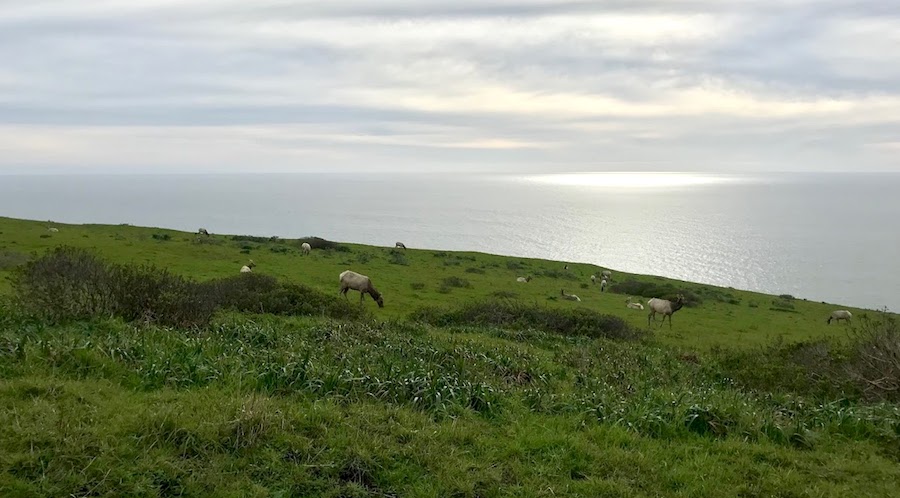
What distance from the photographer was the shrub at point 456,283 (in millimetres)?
38556

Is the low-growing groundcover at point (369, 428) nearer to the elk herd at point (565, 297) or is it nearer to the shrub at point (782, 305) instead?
the elk herd at point (565, 297)

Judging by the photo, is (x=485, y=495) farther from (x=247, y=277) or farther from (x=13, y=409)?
(x=247, y=277)

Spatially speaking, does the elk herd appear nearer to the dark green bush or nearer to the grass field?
the dark green bush

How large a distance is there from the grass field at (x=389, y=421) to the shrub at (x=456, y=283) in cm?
2481

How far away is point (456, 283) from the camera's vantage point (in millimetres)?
39312

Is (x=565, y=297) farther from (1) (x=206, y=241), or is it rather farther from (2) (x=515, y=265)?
(1) (x=206, y=241)

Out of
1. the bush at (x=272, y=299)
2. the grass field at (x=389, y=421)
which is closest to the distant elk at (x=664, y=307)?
the bush at (x=272, y=299)

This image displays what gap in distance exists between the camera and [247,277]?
2305 centimetres

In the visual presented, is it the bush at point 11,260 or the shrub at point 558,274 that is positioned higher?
the shrub at point 558,274

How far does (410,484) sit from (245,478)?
1.65 meters

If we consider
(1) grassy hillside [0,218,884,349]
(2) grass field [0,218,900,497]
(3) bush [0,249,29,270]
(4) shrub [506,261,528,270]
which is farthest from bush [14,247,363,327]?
(4) shrub [506,261,528,270]

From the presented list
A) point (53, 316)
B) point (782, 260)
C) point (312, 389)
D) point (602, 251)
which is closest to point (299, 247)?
point (53, 316)

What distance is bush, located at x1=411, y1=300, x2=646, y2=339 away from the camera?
22.5 m

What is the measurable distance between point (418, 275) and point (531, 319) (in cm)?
1991
